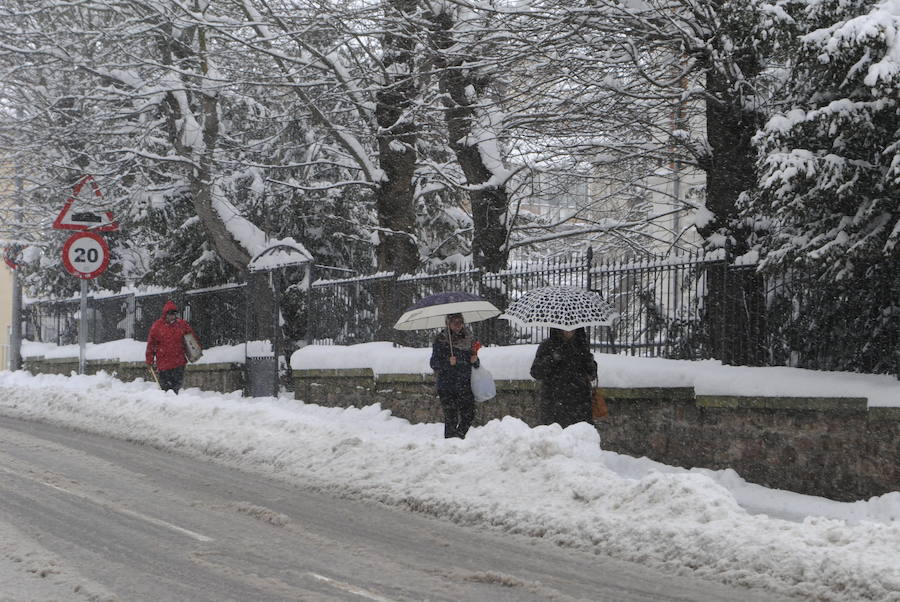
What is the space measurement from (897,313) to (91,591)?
7.77 metres

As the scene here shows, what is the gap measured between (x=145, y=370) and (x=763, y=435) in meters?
16.1

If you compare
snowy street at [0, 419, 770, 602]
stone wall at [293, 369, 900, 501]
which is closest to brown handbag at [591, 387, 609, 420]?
stone wall at [293, 369, 900, 501]

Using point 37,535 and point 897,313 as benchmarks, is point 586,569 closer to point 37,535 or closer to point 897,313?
point 37,535

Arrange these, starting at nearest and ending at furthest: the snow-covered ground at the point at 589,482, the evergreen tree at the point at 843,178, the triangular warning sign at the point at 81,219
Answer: the snow-covered ground at the point at 589,482 < the evergreen tree at the point at 843,178 < the triangular warning sign at the point at 81,219

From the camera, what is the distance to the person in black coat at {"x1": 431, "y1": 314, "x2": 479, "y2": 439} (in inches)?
500

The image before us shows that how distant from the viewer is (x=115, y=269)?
29922 mm

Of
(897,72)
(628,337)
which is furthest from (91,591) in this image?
(628,337)

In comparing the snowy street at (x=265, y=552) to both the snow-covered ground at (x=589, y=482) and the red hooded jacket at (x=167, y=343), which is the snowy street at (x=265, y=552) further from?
the red hooded jacket at (x=167, y=343)

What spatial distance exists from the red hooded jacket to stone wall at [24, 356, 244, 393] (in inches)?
92.6

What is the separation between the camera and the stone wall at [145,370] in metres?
21.2

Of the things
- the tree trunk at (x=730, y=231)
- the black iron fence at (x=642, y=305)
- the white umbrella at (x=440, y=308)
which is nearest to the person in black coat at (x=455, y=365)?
the white umbrella at (x=440, y=308)

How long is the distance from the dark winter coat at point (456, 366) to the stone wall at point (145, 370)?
9.14 meters

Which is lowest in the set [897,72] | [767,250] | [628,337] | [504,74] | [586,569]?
[586,569]

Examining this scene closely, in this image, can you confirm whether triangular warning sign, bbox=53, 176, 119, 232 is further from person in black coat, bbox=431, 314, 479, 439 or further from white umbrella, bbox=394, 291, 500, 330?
person in black coat, bbox=431, 314, 479, 439
